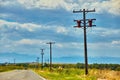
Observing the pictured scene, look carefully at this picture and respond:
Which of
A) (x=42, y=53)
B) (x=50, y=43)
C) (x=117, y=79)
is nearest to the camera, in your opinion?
(x=117, y=79)

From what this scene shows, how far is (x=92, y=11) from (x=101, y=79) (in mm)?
15942

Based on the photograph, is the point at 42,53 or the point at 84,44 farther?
the point at 42,53

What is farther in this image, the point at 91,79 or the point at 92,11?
the point at 92,11

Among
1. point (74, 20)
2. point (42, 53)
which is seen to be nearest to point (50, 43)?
point (42, 53)

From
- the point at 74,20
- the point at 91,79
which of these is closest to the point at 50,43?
the point at 74,20

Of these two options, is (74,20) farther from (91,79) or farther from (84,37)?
(91,79)

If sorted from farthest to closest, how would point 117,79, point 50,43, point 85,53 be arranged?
point 50,43 → point 85,53 → point 117,79

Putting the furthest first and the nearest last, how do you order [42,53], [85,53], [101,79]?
1. [42,53]
2. [85,53]
3. [101,79]

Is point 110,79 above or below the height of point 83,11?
below

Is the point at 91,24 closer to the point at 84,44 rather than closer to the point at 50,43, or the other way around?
the point at 84,44

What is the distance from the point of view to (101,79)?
31.4 m

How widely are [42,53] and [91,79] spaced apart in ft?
332

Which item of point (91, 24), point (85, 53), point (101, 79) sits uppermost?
point (91, 24)

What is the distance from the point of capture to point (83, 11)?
46.3 metres
